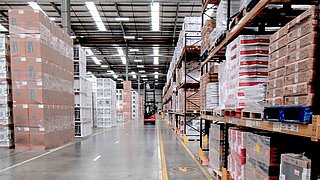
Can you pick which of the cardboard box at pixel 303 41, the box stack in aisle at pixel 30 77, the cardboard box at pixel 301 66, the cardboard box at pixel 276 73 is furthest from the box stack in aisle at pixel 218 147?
the box stack in aisle at pixel 30 77

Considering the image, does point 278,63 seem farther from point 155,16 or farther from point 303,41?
point 155,16

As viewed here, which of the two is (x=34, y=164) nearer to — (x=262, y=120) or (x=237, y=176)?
(x=237, y=176)

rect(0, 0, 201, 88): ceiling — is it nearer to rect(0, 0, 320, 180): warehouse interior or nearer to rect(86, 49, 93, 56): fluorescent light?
rect(0, 0, 320, 180): warehouse interior

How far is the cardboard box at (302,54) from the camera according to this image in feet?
7.55

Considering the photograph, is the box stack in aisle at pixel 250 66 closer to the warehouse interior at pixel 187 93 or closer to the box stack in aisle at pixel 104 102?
the warehouse interior at pixel 187 93

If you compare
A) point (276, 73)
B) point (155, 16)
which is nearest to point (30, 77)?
point (276, 73)

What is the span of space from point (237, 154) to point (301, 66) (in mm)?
2350

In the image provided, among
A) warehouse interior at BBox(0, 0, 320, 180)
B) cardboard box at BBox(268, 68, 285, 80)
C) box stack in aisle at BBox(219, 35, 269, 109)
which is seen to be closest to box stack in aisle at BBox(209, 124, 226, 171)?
warehouse interior at BBox(0, 0, 320, 180)

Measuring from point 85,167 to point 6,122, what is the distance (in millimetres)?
5159

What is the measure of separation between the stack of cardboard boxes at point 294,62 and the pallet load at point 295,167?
54 cm

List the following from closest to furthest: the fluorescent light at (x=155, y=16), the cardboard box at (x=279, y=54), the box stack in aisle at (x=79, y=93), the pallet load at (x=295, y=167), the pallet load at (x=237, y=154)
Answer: the pallet load at (x=295, y=167) → the cardboard box at (x=279, y=54) → the pallet load at (x=237, y=154) → the box stack in aisle at (x=79, y=93) → the fluorescent light at (x=155, y=16)

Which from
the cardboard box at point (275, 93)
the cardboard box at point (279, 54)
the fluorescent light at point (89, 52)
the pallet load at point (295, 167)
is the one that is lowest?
the pallet load at point (295, 167)

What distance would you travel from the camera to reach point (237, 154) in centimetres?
439

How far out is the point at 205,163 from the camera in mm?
7387
